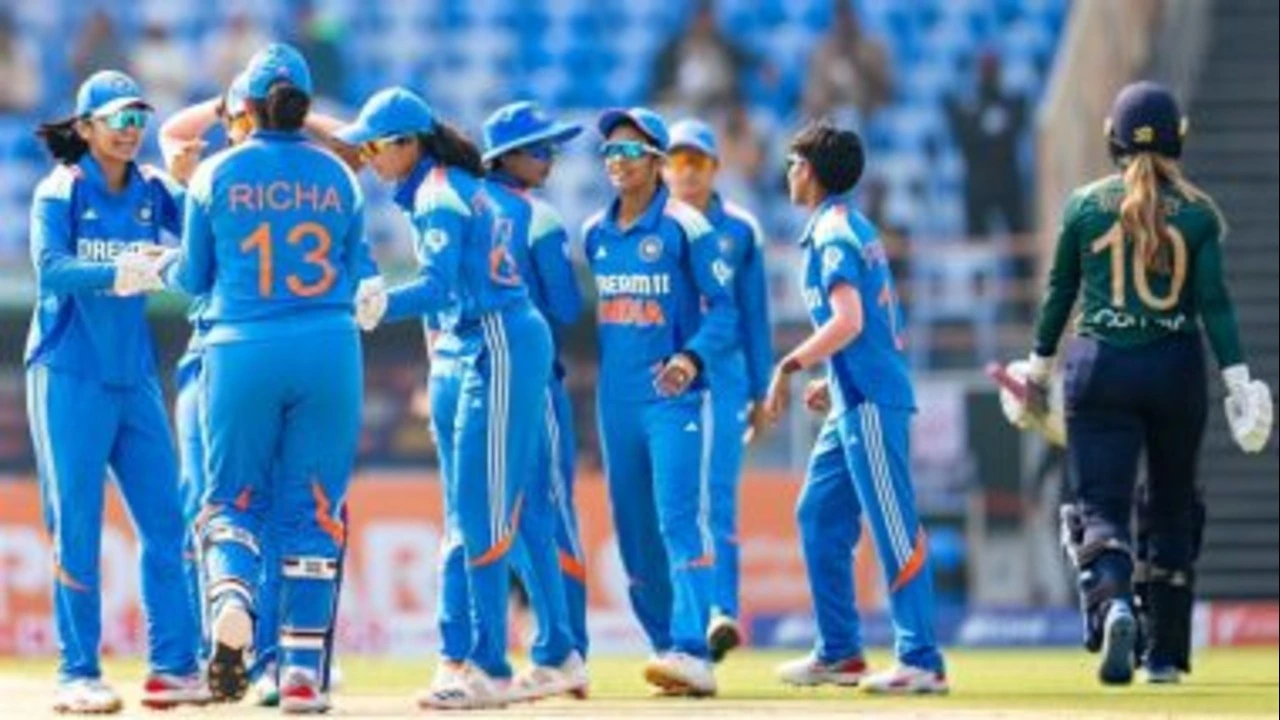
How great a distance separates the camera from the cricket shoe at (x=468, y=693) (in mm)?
14438

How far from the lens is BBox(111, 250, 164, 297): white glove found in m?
→ 13.9

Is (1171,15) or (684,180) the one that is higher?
(1171,15)

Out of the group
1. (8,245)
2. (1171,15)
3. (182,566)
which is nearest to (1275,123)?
(1171,15)

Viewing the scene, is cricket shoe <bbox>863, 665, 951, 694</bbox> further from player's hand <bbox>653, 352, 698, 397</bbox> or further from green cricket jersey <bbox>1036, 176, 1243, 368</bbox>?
green cricket jersey <bbox>1036, 176, 1243, 368</bbox>

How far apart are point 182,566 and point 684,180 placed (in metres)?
4.06

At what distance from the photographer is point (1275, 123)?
29078mm

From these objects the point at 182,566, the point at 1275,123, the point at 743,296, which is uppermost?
the point at 1275,123

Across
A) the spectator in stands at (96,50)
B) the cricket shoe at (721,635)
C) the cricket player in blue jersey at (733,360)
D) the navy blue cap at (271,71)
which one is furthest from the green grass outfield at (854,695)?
the spectator in stands at (96,50)

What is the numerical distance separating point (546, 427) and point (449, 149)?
149 cm

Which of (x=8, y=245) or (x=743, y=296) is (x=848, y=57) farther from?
(x=743, y=296)

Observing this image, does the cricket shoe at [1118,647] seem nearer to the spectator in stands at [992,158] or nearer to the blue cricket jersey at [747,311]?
the blue cricket jersey at [747,311]

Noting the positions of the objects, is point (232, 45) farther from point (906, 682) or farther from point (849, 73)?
point (906, 682)

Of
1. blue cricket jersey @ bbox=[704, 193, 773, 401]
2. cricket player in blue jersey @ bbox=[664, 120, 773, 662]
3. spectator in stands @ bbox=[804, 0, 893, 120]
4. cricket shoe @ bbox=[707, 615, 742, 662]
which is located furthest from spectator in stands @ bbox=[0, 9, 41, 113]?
cricket shoe @ bbox=[707, 615, 742, 662]

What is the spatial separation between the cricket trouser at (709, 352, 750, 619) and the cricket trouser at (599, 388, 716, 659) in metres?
1.50
